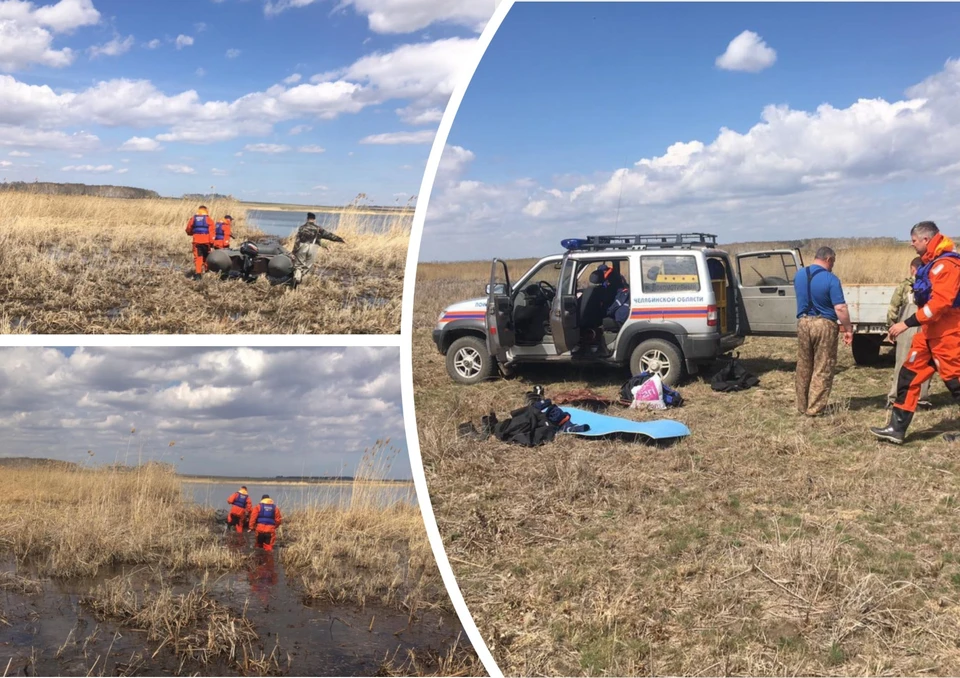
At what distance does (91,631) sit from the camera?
535 cm

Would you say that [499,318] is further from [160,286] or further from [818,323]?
[160,286]

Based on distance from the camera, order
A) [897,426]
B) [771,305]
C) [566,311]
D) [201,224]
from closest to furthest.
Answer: [897,426] < [201,224] < [566,311] < [771,305]

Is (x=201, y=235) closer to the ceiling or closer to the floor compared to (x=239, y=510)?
closer to the ceiling

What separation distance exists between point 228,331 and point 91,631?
2517 mm

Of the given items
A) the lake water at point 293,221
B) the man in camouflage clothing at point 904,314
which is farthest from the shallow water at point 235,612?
the man in camouflage clothing at point 904,314

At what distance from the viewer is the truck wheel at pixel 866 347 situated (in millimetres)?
10781

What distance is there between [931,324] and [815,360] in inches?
57.9

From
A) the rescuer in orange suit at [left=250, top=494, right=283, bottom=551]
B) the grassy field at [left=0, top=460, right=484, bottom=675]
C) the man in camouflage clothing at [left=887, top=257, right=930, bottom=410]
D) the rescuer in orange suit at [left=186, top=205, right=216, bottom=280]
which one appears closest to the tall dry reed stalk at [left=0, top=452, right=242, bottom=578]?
the grassy field at [left=0, top=460, right=484, bottom=675]

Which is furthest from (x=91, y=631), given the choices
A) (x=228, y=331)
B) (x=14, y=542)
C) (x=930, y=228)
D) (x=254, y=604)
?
(x=930, y=228)

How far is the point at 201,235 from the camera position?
7.40 meters

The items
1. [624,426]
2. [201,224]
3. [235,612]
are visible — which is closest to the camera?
[235,612]

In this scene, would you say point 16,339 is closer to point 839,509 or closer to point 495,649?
point 495,649

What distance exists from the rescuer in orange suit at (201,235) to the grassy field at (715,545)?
2.64 metres

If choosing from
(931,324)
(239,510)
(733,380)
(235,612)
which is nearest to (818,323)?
(931,324)
